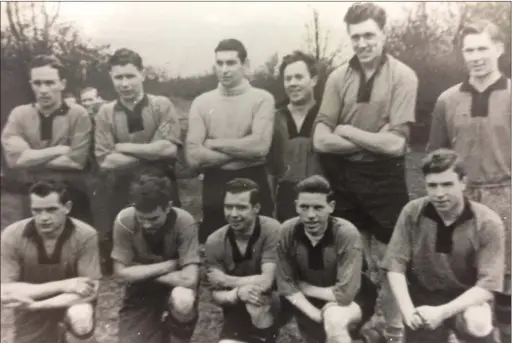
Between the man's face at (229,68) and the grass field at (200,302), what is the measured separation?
10.0 inches

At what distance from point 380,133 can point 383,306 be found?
1.37ft

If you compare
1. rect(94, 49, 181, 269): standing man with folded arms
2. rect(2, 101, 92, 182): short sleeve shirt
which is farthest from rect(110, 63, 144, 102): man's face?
rect(2, 101, 92, 182): short sleeve shirt

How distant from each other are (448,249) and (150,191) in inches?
28.6

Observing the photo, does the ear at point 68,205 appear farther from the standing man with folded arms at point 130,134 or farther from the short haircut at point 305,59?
the short haircut at point 305,59

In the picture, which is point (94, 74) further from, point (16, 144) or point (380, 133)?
point (380, 133)

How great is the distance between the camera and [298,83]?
1292 mm

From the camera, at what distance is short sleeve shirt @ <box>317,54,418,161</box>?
1.29 metres

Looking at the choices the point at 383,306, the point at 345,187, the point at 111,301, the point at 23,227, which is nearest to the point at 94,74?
the point at 23,227

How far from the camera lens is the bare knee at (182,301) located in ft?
4.21

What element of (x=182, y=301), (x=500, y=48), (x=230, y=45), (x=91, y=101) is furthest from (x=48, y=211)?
(x=500, y=48)

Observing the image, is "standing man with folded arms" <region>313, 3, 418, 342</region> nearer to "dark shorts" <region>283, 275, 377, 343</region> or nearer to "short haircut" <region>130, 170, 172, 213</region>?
"dark shorts" <region>283, 275, 377, 343</region>

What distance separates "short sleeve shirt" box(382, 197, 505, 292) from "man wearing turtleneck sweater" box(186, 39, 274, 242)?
34 centimetres

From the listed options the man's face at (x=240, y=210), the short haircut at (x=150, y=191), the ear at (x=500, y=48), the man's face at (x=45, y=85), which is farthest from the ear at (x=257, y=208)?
the ear at (x=500, y=48)

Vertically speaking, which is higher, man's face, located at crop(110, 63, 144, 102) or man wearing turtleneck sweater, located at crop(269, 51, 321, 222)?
man's face, located at crop(110, 63, 144, 102)
